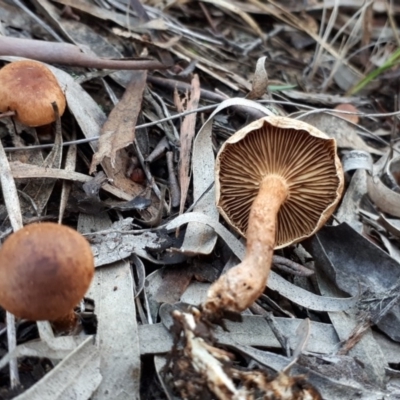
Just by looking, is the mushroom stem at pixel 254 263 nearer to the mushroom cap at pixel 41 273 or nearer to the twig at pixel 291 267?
the twig at pixel 291 267

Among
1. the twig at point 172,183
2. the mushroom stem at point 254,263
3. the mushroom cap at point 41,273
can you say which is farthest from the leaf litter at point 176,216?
the mushroom cap at point 41,273

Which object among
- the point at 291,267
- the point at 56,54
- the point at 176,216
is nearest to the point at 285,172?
the point at 291,267

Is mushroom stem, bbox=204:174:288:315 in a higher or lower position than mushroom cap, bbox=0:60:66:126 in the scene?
lower

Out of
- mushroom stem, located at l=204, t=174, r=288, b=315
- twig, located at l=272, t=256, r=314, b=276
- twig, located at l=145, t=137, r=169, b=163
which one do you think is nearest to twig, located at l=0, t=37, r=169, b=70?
twig, located at l=145, t=137, r=169, b=163

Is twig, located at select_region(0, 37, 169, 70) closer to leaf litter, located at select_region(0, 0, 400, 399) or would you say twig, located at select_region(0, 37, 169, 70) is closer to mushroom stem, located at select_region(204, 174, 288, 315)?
leaf litter, located at select_region(0, 0, 400, 399)

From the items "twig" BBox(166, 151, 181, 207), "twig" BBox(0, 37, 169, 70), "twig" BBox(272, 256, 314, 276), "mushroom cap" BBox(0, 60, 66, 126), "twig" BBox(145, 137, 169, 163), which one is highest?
"twig" BBox(0, 37, 169, 70)

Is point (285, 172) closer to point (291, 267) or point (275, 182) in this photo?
point (275, 182)
